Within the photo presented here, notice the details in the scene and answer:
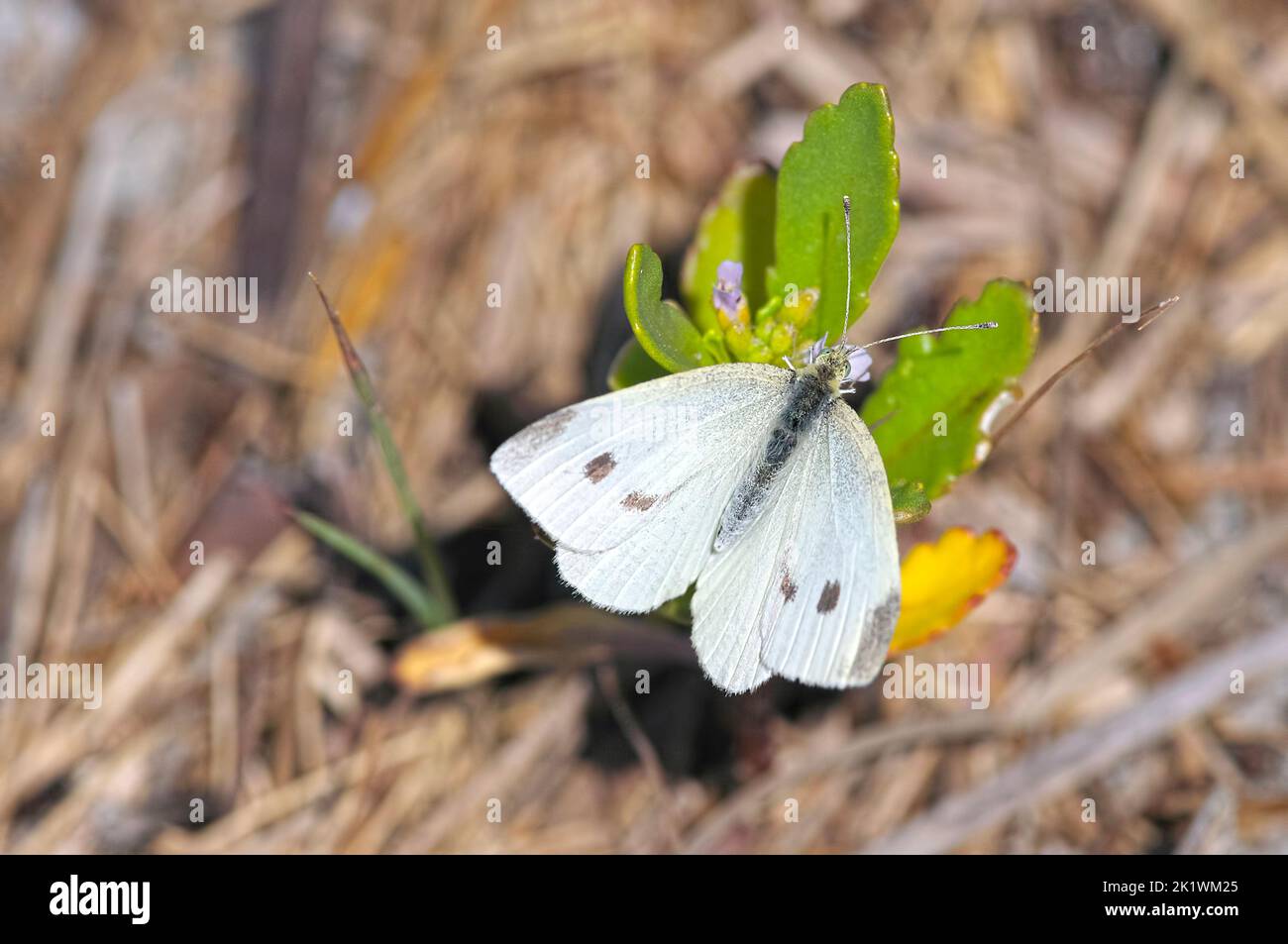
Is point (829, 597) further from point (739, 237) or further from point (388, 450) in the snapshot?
point (388, 450)

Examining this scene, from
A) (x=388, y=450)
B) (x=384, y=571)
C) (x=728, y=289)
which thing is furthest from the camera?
(x=384, y=571)

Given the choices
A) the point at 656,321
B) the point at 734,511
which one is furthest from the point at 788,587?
the point at 656,321

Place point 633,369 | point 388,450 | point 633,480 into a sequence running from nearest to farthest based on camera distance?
point 633,480 → point 633,369 → point 388,450

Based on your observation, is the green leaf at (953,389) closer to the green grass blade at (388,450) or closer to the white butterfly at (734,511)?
the white butterfly at (734,511)

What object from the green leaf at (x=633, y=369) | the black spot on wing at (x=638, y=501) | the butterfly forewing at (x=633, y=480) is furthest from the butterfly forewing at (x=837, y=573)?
the green leaf at (x=633, y=369)

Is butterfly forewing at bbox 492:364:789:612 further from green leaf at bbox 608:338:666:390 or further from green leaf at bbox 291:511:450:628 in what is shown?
green leaf at bbox 291:511:450:628

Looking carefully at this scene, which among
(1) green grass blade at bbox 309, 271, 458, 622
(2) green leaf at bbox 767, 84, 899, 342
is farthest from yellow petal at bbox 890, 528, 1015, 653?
(1) green grass blade at bbox 309, 271, 458, 622
